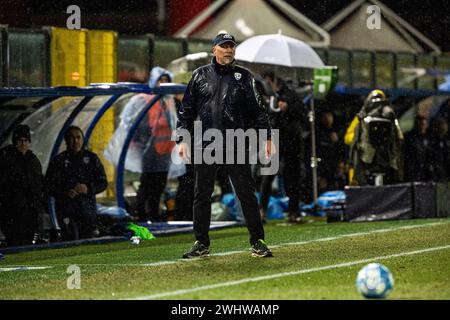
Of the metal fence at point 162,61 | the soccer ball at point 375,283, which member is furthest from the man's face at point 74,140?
the soccer ball at point 375,283

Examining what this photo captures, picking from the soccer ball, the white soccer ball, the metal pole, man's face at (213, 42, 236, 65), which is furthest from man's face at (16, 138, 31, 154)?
the soccer ball

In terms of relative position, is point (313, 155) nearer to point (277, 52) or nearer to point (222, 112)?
point (277, 52)

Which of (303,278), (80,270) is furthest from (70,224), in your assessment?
(303,278)

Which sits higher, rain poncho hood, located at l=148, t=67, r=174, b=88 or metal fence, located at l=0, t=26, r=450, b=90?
metal fence, located at l=0, t=26, r=450, b=90

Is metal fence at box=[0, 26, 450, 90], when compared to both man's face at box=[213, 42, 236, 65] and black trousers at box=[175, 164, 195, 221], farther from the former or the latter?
man's face at box=[213, 42, 236, 65]

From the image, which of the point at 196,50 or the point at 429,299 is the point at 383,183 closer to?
the point at 196,50

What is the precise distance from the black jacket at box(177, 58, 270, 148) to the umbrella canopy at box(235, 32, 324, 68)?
7.02 meters

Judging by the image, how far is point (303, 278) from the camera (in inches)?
450

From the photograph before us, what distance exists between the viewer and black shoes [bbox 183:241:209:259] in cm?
1338

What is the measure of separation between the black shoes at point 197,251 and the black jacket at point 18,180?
363 centimetres

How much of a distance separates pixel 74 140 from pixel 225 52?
15.0 feet

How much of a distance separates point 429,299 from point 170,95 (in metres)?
9.86

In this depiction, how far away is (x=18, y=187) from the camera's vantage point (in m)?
16.5

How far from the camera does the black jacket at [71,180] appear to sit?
16984mm
